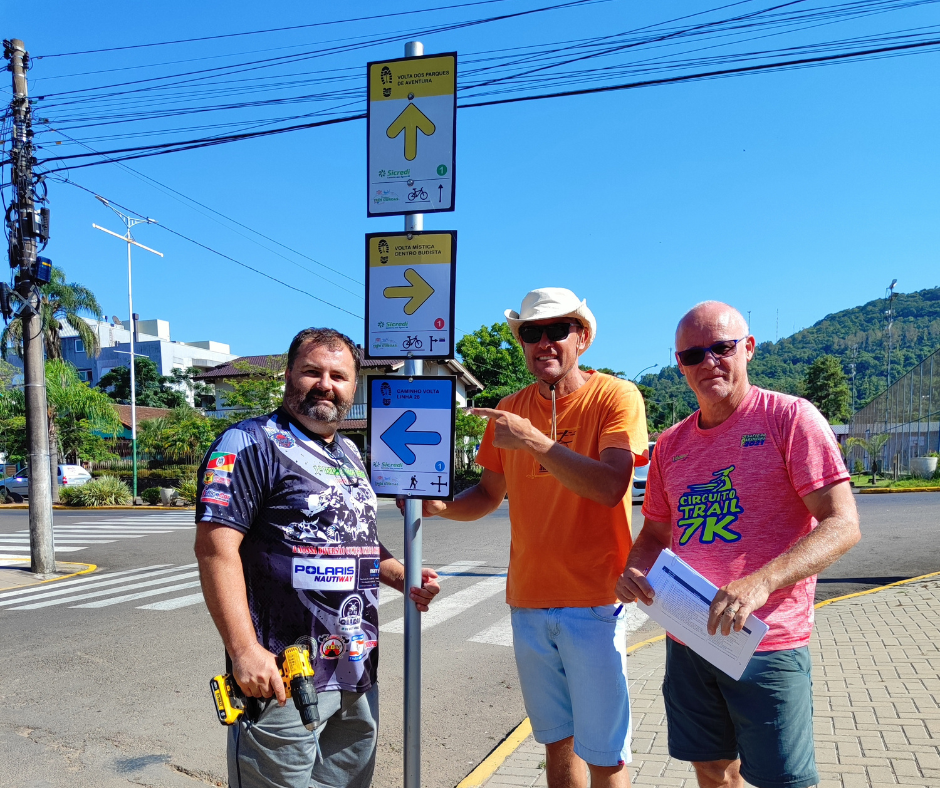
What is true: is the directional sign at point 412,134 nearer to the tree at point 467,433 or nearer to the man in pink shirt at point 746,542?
the man in pink shirt at point 746,542

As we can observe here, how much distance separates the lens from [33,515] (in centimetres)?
1176

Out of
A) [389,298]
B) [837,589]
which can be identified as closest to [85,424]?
[837,589]

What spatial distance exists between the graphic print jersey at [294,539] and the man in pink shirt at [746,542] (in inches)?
37.0

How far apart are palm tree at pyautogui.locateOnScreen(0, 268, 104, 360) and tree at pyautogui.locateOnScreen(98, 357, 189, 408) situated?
23257mm

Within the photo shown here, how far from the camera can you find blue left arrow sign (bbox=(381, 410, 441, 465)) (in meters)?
2.69

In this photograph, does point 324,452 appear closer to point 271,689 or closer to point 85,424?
point 271,689

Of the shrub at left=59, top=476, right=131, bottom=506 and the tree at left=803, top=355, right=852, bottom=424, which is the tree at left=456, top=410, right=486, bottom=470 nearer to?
the shrub at left=59, top=476, right=131, bottom=506

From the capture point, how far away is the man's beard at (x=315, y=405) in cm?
254

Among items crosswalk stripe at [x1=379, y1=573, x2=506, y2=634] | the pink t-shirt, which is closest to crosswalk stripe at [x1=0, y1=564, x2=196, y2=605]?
crosswalk stripe at [x1=379, y1=573, x2=506, y2=634]

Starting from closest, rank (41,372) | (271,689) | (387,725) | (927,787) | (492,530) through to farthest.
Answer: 1. (271,689)
2. (927,787)
3. (387,725)
4. (41,372)
5. (492,530)

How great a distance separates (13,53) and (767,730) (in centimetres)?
1448

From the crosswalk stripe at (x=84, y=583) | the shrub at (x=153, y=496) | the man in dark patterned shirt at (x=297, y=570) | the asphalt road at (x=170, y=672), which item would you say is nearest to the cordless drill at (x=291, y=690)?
the man in dark patterned shirt at (x=297, y=570)

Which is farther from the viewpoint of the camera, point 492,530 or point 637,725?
point 492,530

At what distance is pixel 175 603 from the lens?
9000 millimetres
